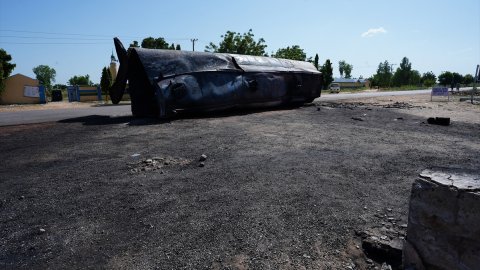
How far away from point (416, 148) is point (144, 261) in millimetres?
6533

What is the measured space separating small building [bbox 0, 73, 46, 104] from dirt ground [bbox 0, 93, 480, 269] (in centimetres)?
2508

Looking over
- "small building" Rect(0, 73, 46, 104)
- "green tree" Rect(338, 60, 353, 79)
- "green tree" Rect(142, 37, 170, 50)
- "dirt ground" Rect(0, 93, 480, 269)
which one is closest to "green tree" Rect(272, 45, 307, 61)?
"green tree" Rect(142, 37, 170, 50)

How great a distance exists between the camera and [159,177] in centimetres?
505

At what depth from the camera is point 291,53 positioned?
171 ft

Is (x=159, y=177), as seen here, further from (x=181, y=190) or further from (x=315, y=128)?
(x=315, y=128)

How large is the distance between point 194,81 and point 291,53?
42.5 meters

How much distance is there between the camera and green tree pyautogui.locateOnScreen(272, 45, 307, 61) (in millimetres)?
51719

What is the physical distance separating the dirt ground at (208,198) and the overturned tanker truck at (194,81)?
12.8 ft

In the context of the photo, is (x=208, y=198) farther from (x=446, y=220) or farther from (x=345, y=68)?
(x=345, y=68)

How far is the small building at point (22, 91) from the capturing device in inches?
1113

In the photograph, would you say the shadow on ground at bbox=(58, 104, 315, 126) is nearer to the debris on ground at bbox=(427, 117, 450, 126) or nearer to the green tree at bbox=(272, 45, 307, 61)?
the debris on ground at bbox=(427, 117, 450, 126)

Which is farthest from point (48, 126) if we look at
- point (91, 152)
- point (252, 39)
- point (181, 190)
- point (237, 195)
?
point (252, 39)

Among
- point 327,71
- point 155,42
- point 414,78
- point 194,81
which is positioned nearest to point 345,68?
point 414,78

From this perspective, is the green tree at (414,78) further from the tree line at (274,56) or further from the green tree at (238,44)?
the green tree at (238,44)
